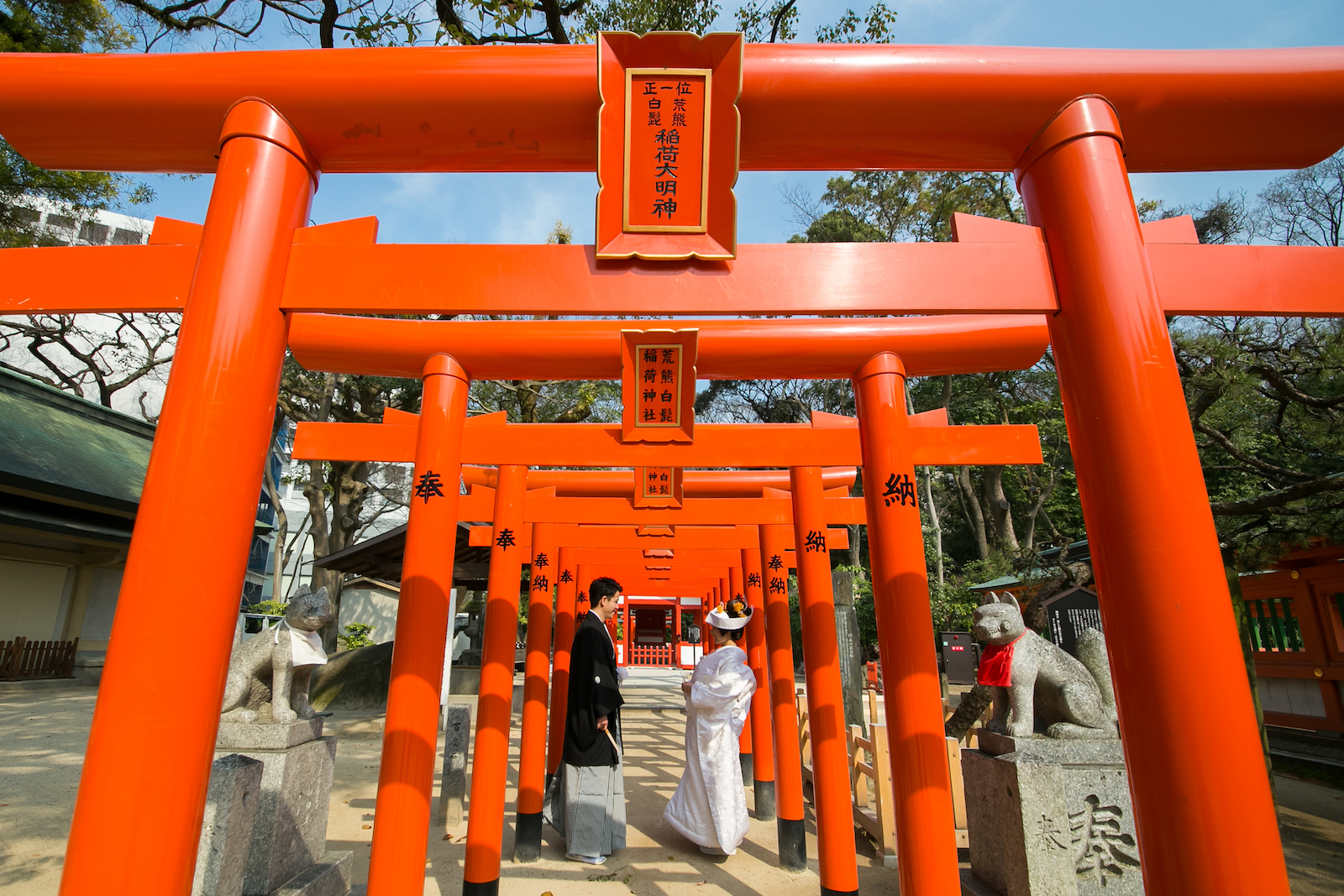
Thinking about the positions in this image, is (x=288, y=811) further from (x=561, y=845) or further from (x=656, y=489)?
(x=656, y=489)

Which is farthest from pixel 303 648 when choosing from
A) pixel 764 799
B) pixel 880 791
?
pixel 764 799

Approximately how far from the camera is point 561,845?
552cm

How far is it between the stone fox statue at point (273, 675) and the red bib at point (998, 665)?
3339 millimetres

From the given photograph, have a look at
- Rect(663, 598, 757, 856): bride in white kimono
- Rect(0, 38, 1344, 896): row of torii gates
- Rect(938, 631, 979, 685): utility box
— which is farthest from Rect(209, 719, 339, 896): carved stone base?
Rect(938, 631, 979, 685): utility box

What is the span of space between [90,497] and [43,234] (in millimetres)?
4184

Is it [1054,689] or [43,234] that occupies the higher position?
[43,234]

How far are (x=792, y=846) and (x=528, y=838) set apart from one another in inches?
79.7

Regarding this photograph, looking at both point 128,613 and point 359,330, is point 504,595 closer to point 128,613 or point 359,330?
point 359,330

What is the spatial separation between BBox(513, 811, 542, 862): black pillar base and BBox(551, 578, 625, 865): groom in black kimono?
22 centimetres

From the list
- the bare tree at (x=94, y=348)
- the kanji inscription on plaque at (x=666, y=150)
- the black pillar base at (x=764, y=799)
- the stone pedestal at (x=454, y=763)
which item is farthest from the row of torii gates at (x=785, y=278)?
the bare tree at (x=94, y=348)

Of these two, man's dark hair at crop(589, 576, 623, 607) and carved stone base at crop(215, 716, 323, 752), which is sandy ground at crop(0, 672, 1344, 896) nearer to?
man's dark hair at crop(589, 576, 623, 607)

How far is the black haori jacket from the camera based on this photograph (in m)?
5.22

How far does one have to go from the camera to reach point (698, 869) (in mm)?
4922

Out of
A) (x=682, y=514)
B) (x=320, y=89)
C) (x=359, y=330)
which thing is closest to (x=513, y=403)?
(x=682, y=514)
